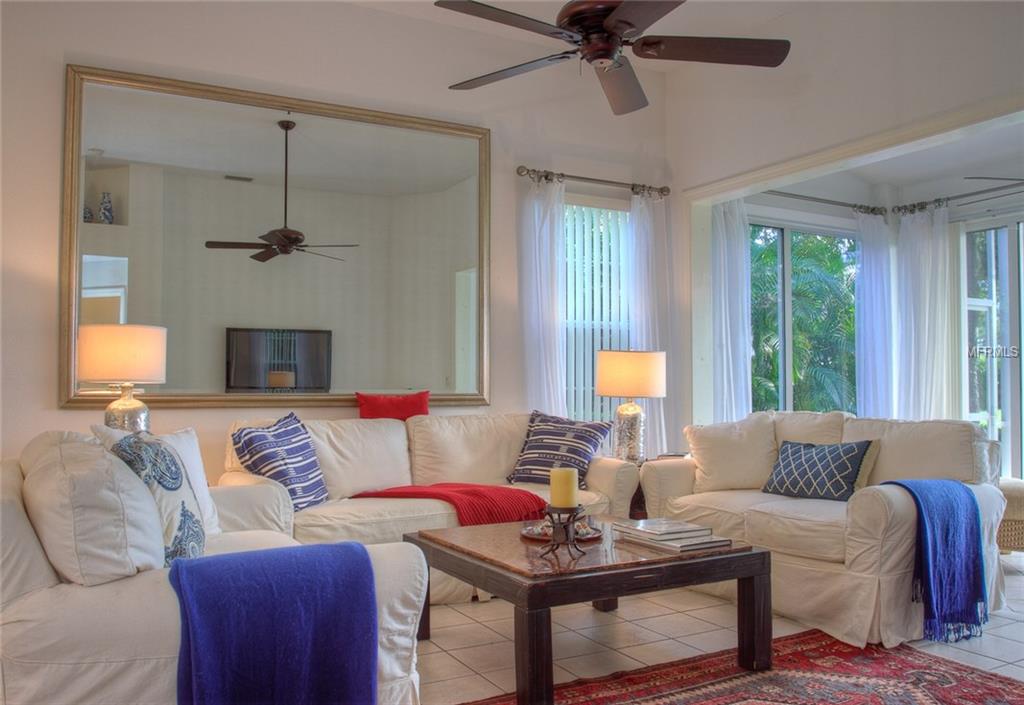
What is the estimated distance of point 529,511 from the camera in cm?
400

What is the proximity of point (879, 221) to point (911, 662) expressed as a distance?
4.66 metres

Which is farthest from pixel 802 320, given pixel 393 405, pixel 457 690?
pixel 457 690

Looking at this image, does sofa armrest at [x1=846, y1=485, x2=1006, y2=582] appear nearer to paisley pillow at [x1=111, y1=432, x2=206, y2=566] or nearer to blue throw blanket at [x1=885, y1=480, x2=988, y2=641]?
blue throw blanket at [x1=885, y1=480, x2=988, y2=641]

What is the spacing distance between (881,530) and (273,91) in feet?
12.0

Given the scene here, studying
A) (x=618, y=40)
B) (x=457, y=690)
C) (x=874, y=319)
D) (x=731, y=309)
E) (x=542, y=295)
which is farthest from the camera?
(x=874, y=319)

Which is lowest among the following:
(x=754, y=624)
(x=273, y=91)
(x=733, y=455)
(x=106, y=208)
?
(x=754, y=624)

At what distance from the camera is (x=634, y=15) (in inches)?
114

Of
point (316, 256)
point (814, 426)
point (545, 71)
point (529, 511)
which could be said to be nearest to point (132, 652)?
point (529, 511)

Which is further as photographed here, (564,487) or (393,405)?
(393,405)

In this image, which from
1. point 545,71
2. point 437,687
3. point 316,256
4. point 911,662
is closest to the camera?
point 437,687

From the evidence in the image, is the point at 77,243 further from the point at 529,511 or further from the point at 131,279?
the point at 529,511

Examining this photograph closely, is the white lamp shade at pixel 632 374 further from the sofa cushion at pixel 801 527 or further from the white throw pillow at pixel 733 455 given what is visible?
the sofa cushion at pixel 801 527

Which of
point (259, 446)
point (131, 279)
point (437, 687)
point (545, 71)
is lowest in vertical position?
point (437, 687)

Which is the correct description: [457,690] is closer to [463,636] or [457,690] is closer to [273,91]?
[463,636]
